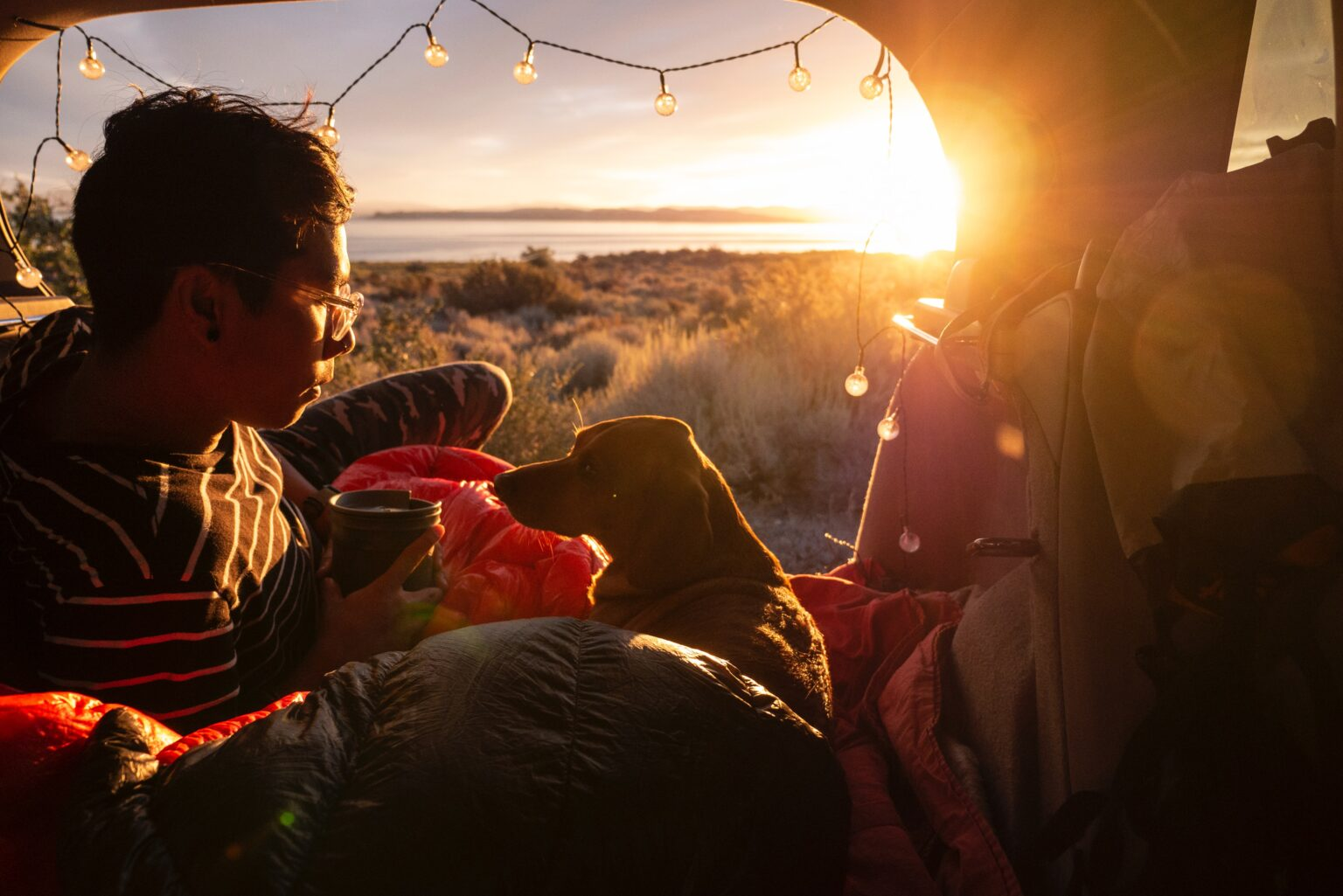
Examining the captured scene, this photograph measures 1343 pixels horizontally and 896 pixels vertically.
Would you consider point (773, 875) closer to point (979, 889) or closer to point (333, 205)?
point (979, 889)

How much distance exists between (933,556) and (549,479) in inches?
59.1

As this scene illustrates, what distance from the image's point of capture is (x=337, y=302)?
66.4 inches

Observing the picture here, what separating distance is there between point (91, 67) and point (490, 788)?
4170mm

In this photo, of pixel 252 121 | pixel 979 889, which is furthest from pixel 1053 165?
pixel 252 121

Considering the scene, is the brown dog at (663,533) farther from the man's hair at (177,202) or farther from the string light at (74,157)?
the string light at (74,157)

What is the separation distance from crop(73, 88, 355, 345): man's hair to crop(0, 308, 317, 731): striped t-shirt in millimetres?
280

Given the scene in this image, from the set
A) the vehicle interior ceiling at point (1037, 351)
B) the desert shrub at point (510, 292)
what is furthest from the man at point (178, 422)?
the desert shrub at point (510, 292)

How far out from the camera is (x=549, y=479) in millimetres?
2299

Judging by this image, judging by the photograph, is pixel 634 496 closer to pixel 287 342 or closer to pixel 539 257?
pixel 287 342

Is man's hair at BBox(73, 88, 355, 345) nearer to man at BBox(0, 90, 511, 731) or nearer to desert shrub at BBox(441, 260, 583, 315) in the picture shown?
man at BBox(0, 90, 511, 731)

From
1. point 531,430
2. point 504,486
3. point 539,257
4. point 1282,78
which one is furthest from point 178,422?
point 539,257

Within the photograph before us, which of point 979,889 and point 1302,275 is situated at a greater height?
point 1302,275

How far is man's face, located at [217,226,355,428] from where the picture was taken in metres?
1.53

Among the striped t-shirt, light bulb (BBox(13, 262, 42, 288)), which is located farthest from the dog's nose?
light bulb (BBox(13, 262, 42, 288))
